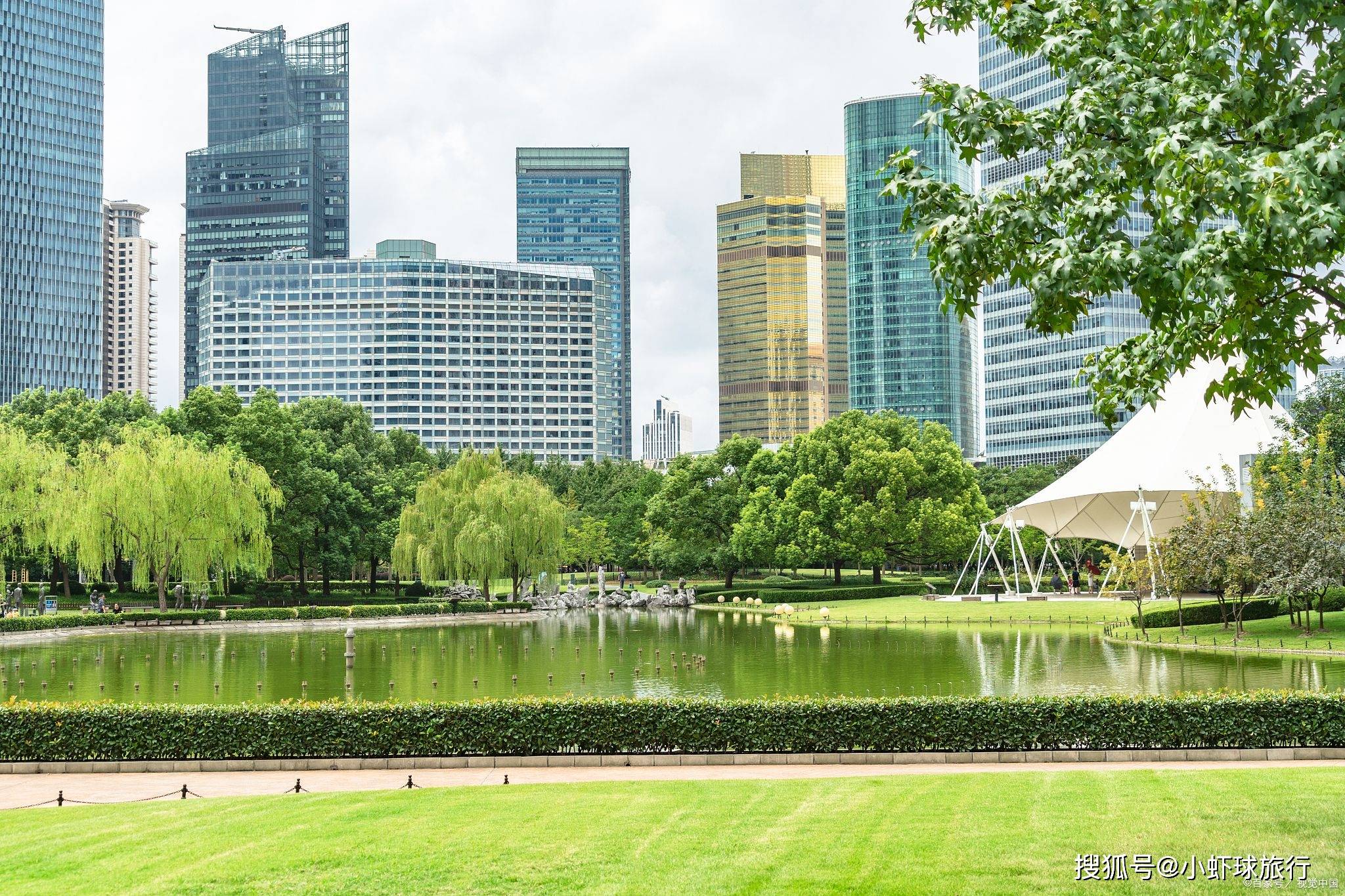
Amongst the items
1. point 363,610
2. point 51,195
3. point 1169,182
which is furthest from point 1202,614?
point 51,195

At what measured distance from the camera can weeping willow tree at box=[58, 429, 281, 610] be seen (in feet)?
142

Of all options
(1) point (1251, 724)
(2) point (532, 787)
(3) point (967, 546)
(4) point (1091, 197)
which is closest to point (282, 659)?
(2) point (532, 787)

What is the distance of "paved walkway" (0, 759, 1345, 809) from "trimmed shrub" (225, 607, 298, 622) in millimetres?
31830

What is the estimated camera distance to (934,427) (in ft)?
216

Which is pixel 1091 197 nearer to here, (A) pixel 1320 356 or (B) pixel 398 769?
(A) pixel 1320 356

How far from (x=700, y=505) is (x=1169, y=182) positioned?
6266 centimetres

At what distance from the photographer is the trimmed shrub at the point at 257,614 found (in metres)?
45.8

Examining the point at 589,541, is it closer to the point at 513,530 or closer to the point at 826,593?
the point at 513,530

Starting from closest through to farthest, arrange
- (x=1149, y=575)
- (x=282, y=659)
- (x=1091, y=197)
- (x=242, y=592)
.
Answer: (x=1091, y=197) → (x=282, y=659) → (x=1149, y=575) → (x=242, y=592)

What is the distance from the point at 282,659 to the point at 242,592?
31141 millimetres

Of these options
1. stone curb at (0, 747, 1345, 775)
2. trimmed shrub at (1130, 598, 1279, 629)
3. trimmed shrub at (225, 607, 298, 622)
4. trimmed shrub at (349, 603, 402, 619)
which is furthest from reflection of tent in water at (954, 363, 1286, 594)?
stone curb at (0, 747, 1345, 775)

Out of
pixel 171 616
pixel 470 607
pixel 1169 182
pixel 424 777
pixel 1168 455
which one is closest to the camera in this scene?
pixel 1169 182

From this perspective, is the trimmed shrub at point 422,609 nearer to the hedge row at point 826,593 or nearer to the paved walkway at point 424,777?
the hedge row at point 826,593

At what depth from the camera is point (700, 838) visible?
8852 mm
